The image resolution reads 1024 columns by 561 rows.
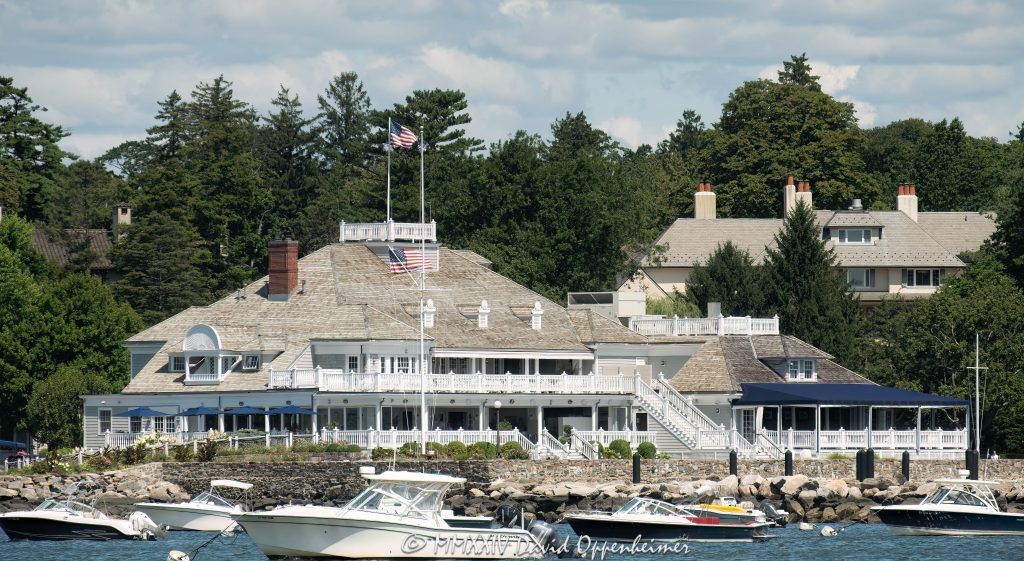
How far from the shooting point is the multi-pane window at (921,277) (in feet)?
373

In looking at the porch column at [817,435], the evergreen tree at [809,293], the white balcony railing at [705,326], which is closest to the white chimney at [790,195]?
the evergreen tree at [809,293]

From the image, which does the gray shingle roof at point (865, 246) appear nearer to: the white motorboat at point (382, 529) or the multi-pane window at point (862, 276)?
the multi-pane window at point (862, 276)

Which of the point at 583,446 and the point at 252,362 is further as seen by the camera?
the point at 252,362

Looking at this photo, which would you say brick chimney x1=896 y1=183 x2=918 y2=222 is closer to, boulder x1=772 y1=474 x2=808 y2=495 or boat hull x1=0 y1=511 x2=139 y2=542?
boulder x1=772 y1=474 x2=808 y2=495

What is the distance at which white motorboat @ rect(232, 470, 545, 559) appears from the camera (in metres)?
52.1

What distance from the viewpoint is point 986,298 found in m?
83.4

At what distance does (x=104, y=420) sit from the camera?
7706 cm

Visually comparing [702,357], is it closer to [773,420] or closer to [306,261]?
[773,420]

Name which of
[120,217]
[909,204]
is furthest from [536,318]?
[909,204]

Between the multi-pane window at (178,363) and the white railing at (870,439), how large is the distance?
2321 cm

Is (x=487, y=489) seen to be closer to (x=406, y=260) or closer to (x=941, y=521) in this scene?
(x=406, y=260)

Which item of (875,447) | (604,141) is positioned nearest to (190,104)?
(604,141)

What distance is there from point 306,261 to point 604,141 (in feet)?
240

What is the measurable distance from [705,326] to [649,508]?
1060 inches
